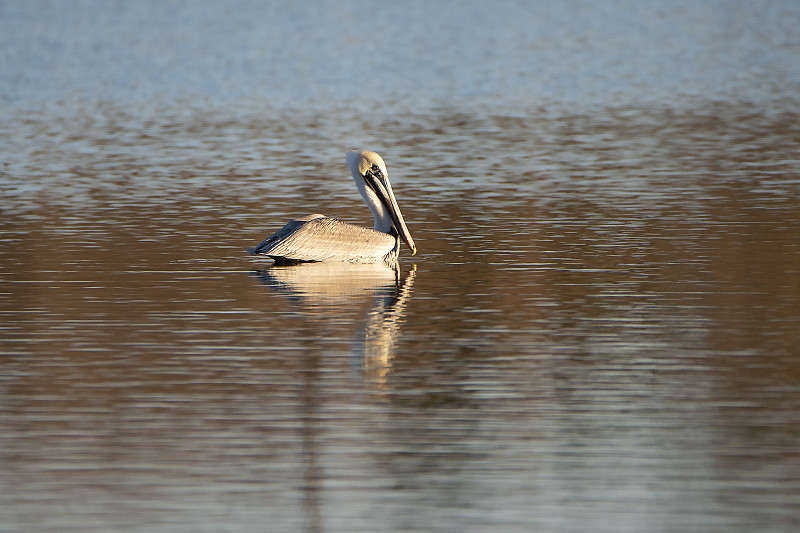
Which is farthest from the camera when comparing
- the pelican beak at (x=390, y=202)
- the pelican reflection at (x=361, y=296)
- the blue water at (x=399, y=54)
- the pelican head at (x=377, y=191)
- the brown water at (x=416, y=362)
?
the blue water at (x=399, y=54)

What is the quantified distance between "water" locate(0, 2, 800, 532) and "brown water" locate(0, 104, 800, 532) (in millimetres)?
25

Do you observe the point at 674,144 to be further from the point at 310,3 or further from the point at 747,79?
the point at 310,3

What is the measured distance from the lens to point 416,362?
938cm

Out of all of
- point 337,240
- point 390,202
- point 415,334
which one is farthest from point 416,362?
point 390,202

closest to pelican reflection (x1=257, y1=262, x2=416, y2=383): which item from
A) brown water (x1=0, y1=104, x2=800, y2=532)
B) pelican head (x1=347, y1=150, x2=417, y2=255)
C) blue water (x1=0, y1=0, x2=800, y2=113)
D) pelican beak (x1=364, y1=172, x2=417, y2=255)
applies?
brown water (x1=0, y1=104, x2=800, y2=532)

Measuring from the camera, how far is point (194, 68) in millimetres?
46250

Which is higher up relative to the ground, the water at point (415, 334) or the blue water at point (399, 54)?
the water at point (415, 334)

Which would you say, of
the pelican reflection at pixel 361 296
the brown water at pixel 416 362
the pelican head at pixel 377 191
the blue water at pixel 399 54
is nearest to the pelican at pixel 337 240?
the pelican head at pixel 377 191

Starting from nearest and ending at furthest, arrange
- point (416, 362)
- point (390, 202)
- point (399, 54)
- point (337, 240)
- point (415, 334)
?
point (416, 362) < point (415, 334) < point (337, 240) < point (390, 202) < point (399, 54)

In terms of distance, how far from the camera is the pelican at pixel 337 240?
13.4 meters

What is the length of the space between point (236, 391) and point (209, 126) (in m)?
20.7

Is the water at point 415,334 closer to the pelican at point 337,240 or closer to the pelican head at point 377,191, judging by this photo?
the pelican at point 337,240

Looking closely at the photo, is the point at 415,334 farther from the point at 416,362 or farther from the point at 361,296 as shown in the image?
the point at 361,296

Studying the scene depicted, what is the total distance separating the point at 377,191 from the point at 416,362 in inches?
217
